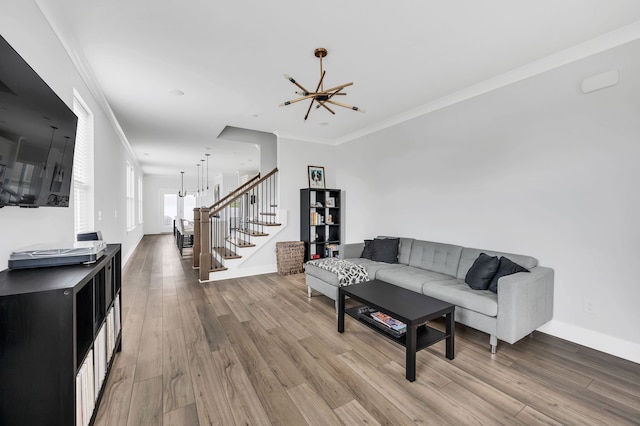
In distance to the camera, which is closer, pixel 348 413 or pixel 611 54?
pixel 348 413

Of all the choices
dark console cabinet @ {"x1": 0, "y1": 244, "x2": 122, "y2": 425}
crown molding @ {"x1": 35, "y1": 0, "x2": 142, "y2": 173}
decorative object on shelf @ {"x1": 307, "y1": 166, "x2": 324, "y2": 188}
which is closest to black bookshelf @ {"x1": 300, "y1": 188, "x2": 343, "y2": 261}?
decorative object on shelf @ {"x1": 307, "y1": 166, "x2": 324, "y2": 188}

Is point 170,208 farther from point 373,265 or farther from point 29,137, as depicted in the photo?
point 29,137

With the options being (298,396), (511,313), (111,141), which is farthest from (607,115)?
(111,141)

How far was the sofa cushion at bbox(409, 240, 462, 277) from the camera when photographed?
3.41 metres

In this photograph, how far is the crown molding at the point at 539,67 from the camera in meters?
2.38

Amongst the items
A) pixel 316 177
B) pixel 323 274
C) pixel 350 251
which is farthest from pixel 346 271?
pixel 316 177

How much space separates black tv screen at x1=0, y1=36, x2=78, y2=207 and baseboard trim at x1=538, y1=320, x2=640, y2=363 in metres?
4.35

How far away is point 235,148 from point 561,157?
20.8ft

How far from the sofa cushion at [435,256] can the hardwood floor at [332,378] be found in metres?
0.77

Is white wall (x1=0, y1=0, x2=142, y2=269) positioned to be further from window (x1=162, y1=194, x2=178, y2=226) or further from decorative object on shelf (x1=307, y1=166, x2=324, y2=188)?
window (x1=162, y1=194, x2=178, y2=226)

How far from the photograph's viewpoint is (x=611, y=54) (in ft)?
8.05

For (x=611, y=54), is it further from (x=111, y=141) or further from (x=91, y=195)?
(x=111, y=141)

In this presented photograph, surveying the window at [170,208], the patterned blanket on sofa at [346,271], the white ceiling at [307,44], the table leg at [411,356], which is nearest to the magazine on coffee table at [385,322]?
the table leg at [411,356]

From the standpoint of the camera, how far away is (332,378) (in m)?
2.05
